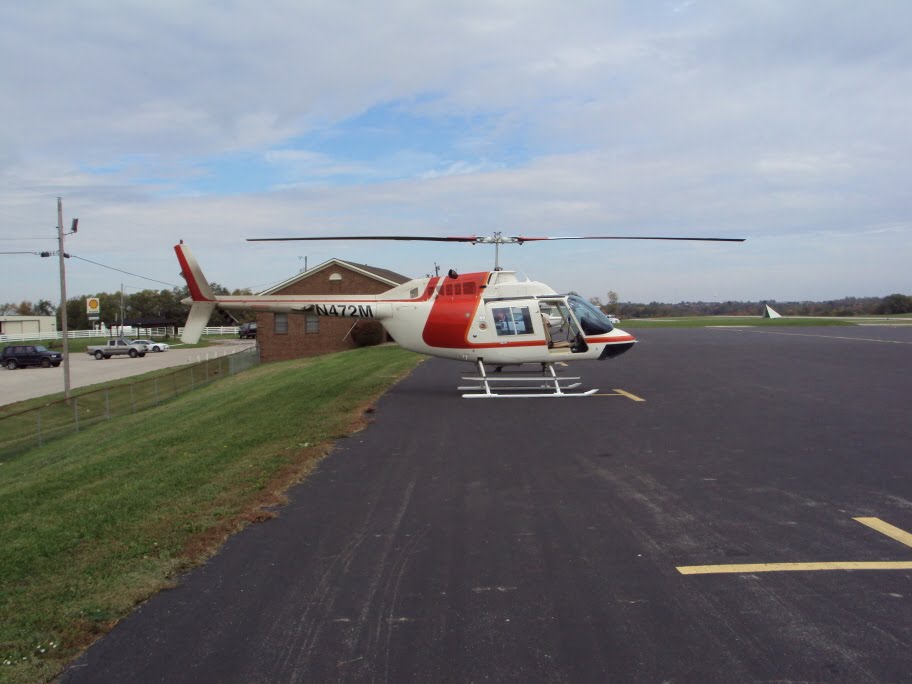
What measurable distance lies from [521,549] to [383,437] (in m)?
5.49

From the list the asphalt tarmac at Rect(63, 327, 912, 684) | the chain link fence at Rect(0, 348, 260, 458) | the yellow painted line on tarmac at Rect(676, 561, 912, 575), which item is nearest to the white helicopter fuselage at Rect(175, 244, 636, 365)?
the asphalt tarmac at Rect(63, 327, 912, 684)

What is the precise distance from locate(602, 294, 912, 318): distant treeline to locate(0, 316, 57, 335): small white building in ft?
253

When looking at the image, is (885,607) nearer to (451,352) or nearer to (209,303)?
(451,352)

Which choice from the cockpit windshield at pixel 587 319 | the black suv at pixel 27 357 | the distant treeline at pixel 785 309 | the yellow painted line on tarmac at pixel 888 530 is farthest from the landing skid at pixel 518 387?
the distant treeline at pixel 785 309

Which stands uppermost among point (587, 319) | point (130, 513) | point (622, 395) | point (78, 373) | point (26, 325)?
point (587, 319)

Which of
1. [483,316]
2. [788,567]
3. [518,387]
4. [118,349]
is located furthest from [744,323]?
[788,567]

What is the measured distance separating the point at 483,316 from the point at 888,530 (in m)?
10.7

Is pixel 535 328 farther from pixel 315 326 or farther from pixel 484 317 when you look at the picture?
pixel 315 326

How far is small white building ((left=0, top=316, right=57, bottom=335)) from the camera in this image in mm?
93312

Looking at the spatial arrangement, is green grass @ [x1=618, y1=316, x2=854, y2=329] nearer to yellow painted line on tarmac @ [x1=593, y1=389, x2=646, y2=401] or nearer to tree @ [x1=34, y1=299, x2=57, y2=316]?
yellow painted line on tarmac @ [x1=593, y1=389, x2=646, y2=401]

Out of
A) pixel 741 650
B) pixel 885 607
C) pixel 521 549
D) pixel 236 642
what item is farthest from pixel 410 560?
pixel 885 607

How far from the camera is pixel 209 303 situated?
16703mm

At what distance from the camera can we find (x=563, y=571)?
5.38 metres

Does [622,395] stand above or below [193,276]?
below
